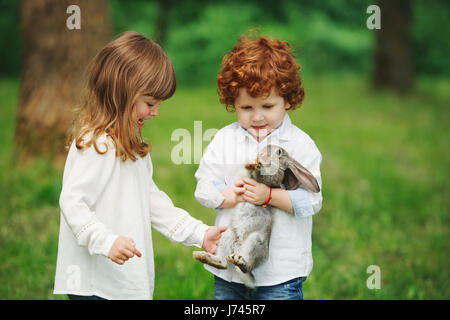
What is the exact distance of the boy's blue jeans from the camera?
259cm

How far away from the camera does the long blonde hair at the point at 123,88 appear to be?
8.04 feet

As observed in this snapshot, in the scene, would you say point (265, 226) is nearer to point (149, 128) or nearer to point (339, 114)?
point (149, 128)

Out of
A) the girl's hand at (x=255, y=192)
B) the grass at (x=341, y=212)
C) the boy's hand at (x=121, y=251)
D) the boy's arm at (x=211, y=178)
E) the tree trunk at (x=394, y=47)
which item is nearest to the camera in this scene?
the boy's hand at (x=121, y=251)

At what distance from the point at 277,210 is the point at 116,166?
801 millimetres

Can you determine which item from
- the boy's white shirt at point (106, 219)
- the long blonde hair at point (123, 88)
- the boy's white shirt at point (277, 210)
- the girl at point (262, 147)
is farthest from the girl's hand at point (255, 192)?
the long blonde hair at point (123, 88)

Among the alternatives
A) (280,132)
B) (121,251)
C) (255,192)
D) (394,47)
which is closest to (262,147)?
(280,132)

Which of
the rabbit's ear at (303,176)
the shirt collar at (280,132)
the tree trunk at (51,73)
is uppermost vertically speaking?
the tree trunk at (51,73)

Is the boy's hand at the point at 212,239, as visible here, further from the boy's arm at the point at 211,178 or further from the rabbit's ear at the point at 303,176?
the rabbit's ear at the point at 303,176

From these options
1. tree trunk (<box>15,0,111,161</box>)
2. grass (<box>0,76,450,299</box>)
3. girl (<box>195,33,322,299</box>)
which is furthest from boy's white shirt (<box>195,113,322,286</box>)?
tree trunk (<box>15,0,111,161</box>)

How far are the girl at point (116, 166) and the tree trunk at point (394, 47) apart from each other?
1128 cm

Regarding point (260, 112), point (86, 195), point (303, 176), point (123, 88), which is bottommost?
point (86, 195)

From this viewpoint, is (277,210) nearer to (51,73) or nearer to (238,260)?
(238,260)

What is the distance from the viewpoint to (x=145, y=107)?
252 centimetres

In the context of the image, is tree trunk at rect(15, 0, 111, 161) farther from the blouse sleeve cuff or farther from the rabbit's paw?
the rabbit's paw
